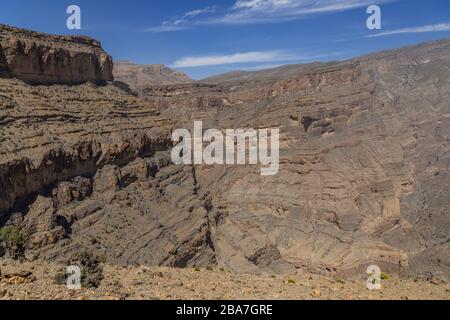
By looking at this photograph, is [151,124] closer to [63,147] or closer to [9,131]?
[63,147]

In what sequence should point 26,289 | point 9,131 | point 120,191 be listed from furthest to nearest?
point 120,191, point 9,131, point 26,289

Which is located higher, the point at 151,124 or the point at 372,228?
the point at 151,124

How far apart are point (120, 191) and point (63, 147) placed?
673 centimetres

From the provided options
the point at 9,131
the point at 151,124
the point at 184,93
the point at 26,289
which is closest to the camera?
the point at 26,289

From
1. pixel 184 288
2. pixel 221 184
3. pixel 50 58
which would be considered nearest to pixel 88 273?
pixel 184 288

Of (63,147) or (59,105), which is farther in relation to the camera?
(59,105)

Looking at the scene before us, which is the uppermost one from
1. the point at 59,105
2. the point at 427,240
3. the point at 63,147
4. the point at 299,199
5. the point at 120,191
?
the point at 59,105

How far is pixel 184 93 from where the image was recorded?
86.7 meters

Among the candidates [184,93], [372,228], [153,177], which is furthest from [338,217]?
[184,93]

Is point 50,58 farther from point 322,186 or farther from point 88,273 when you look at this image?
point 322,186

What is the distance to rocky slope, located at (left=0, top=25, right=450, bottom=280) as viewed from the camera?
32719 millimetres

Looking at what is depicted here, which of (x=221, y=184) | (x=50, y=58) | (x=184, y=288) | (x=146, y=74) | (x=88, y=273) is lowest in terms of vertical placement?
(x=221, y=184)

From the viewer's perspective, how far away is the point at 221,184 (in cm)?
6259

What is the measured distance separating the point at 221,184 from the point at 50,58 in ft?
92.9
